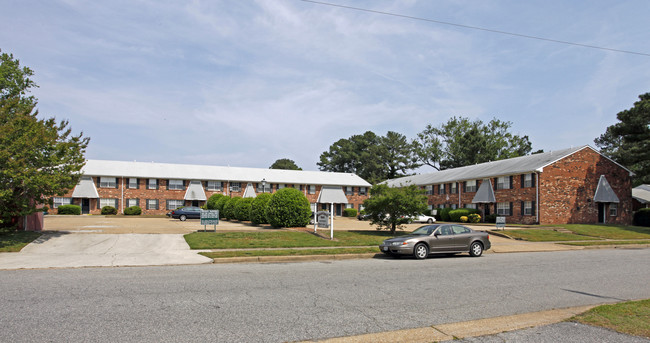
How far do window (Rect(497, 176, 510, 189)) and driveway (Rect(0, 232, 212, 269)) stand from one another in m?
32.4

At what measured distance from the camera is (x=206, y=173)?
59812 millimetres

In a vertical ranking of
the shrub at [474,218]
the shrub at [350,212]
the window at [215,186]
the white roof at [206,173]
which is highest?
the white roof at [206,173]

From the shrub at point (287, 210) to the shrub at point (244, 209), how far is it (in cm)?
706

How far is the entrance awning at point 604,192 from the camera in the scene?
131 ft

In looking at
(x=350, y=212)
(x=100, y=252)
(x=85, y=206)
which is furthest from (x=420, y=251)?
(x=85, y=206)

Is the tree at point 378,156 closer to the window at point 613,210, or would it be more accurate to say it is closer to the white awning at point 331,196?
the white awning at point 331,196

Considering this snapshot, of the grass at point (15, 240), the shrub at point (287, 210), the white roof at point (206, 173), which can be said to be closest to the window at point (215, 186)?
the white roof at point (206, 173)

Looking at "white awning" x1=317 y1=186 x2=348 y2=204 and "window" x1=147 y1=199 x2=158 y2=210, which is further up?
"white awning" x1=317 y1=186 x2=348 y2=204

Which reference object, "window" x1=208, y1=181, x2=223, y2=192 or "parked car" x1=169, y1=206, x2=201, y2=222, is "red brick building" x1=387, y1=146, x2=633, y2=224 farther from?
"window" x1=208, y1=181, x2=223, y2=192

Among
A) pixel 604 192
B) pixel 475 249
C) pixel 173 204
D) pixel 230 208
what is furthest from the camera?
pixel 173 204

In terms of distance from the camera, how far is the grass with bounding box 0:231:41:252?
51.6ft

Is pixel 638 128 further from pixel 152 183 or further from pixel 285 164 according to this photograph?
pixel 285 164

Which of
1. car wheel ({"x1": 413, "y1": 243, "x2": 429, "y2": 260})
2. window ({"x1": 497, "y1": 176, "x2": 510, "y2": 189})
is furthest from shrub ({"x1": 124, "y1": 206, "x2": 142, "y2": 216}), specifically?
car wheel ({"x1": 413, "y1": 243, "x2": 429, "y2": 260})

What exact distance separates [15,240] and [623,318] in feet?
64.7
